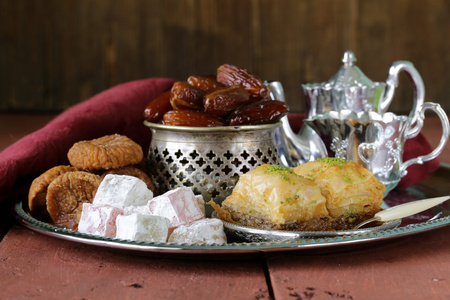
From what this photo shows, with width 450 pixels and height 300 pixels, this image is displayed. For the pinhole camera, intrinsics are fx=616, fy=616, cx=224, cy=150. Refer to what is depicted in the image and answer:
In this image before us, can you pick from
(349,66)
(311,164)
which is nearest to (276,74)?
(349,66)

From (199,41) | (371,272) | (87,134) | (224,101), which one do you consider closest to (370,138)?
(224,101)

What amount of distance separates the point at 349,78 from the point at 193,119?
0.45m

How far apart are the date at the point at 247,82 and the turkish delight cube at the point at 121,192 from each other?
224mm

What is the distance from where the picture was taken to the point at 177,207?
67 centimetres

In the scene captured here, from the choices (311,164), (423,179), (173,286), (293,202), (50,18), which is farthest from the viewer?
(50,18)

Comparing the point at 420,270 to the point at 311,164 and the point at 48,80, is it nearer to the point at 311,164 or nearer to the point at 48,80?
the point at 311,164

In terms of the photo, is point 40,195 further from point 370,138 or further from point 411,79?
point 411,79

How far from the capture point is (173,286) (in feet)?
1.81

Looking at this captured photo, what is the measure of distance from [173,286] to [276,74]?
1.91 metres

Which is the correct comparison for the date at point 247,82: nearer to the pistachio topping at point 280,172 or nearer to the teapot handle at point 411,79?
the pistachio topping at point 280,172

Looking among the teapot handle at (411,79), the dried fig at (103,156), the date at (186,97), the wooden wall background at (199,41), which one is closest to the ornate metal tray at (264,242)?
the dried fig at (103,156)

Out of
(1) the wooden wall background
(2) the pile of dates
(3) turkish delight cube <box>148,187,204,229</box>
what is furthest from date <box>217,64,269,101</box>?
(1) the wooden wall background

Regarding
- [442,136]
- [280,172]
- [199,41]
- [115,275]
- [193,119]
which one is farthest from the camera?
[199,41]

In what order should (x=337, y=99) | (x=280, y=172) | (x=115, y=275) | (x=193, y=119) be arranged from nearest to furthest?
(x=115, y=275) < (x=280, y=172) < (x=193, y=119) < (x=337, y=99)
